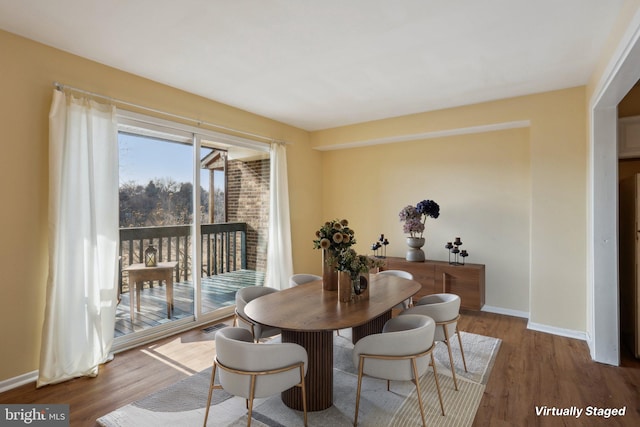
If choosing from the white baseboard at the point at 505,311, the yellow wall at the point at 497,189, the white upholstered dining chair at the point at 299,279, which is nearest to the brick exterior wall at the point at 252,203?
the yellow wall at the point at 497,189

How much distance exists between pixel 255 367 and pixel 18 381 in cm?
218

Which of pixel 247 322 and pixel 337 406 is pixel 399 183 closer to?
pixel 247 322

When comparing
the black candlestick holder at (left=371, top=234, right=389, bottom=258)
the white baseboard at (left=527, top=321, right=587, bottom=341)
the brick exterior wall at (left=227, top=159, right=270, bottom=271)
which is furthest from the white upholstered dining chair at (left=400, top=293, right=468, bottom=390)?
the brick exterior wall at (left=227, top=159, right=270, bottom=271)

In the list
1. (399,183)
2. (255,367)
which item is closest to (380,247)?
(399,183)

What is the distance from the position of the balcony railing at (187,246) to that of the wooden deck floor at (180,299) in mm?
109

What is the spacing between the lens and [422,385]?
2.53m

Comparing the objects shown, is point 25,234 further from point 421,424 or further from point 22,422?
point 421,424

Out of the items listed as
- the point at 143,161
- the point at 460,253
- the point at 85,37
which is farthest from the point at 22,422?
the point at 460,253

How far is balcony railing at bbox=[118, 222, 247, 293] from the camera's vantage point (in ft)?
10.9

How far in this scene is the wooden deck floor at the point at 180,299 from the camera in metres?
3.29

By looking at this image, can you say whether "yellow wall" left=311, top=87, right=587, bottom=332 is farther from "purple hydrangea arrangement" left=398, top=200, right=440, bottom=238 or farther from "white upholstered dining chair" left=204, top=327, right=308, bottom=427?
"white upholstered dining chair" left=204, top=327, right=308, bottom=427

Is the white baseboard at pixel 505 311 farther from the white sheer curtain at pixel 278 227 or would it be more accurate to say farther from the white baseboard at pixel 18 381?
the white baseboard at pixel 18 381

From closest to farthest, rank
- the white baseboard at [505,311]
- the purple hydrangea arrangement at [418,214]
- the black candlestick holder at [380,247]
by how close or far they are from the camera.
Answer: the white baseboard at [505,311] → the purple hydrangea arrangement at [418,214] → the black candlestick holder at [380,247]

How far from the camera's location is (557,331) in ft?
11.6
